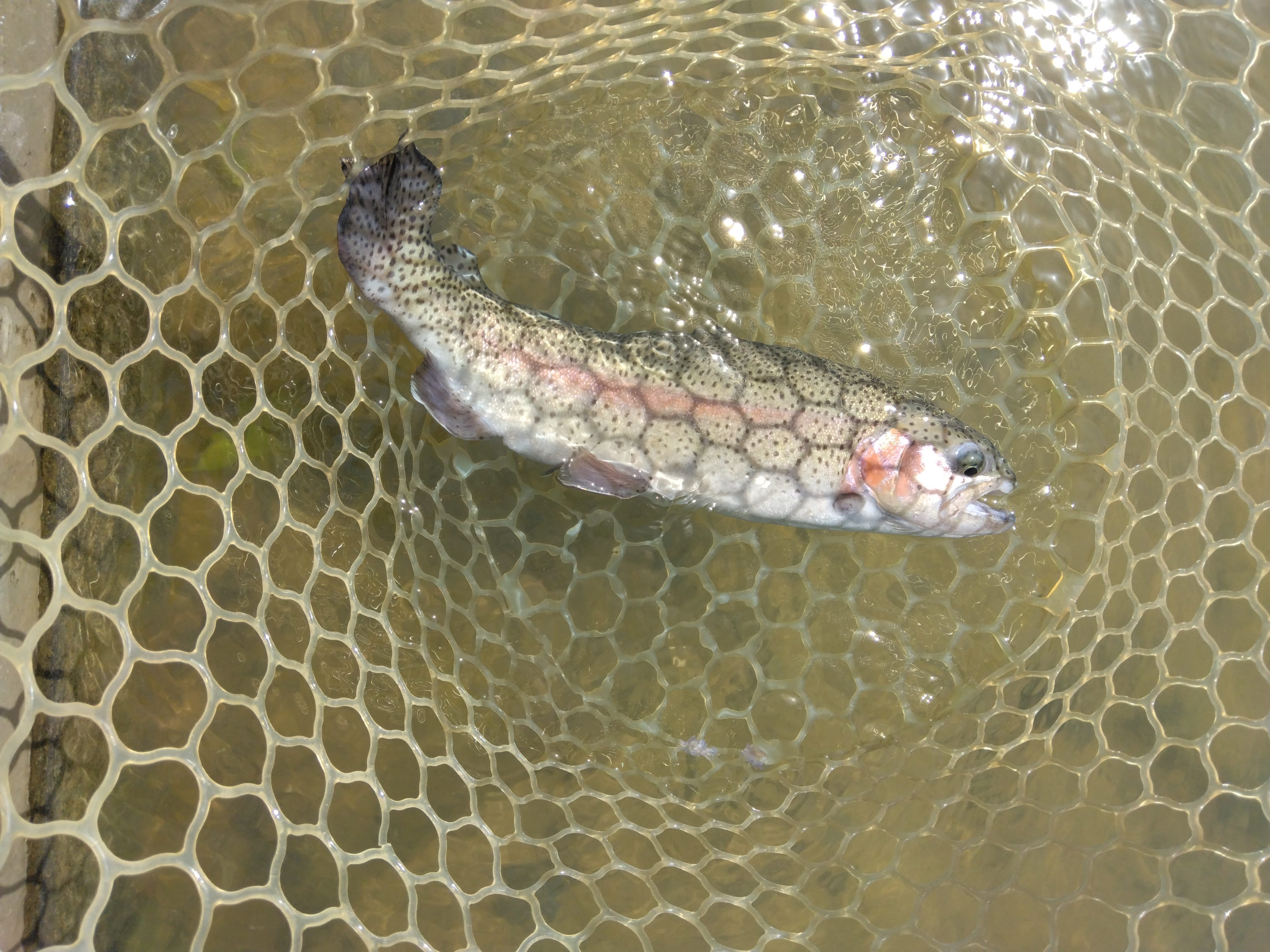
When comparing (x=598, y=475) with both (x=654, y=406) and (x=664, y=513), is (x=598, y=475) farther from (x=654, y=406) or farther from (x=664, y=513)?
(x=664, y=513)

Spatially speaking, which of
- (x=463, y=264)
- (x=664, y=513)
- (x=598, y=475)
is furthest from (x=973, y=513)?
(x=463, y=264)

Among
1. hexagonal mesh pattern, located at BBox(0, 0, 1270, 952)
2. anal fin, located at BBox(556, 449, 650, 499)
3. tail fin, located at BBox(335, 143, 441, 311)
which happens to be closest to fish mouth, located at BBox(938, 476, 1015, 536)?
hexagonal mesh pattern, located at BBox(0, 0, 1270, 952)

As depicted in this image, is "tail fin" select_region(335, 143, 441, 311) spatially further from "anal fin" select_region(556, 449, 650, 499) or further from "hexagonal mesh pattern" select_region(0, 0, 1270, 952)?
"anal fin" select_region(556, 449, 650, 499)

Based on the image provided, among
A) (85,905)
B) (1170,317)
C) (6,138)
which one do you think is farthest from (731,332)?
(85,905)

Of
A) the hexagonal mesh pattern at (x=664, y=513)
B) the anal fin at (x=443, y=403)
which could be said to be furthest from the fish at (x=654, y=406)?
the hexagonal mesh pattern at (x=664, y=513)

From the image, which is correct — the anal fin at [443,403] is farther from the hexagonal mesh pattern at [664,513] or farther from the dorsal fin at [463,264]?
the hexagonal mesh pattern at [664,513]
